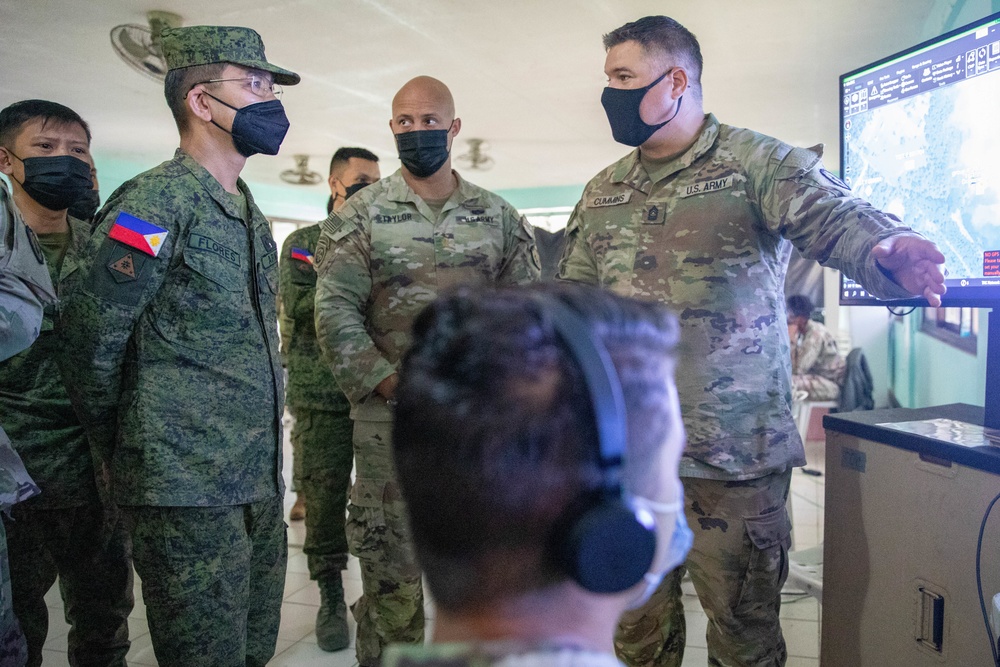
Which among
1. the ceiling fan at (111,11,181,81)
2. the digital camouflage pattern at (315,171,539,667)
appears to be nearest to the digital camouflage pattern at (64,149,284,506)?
the digital camouflage pattern at (315,171,539,667)

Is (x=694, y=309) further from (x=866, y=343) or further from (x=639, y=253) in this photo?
(x=866, y=343)

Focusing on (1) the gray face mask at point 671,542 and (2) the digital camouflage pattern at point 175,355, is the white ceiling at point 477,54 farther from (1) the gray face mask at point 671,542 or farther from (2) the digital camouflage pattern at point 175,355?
(1) the gray face mask at point 671,542

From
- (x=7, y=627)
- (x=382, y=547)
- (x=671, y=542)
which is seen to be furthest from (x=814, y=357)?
(x=7, y=627)

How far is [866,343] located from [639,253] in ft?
23.8

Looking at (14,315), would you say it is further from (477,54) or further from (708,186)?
(477,54)

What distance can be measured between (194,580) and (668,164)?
54.5 inches

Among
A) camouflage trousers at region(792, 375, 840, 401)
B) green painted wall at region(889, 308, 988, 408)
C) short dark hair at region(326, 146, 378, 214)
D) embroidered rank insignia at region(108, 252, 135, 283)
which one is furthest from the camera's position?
camouflage trousers at region(792, 375, 840, 401)

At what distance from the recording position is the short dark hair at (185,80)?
157 centimetres

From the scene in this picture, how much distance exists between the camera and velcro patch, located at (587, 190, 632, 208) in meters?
1.71

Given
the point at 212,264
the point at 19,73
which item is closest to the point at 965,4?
the point at 212,264

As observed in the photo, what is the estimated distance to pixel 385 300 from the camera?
76.8 inches

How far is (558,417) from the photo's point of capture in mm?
536

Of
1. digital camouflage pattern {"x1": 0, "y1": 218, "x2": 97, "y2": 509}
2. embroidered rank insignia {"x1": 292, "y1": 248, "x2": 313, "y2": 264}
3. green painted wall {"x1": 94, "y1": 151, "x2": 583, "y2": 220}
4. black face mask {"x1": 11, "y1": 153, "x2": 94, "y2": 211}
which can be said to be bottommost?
digital camouflage pattern {"x1": 0, "y1": 218, "x2": 97, "y2": 509}

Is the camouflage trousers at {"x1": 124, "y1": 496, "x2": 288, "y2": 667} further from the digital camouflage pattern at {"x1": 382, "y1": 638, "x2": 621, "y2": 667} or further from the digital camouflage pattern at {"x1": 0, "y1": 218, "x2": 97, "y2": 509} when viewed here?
the digital camouflage pattern at {"x1": 382, "y1": 638, "x2": 621, "y2": 667}
